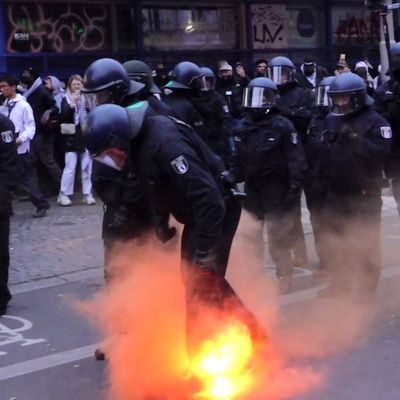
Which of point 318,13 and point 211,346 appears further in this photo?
point 318,13

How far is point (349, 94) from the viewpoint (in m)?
6.04

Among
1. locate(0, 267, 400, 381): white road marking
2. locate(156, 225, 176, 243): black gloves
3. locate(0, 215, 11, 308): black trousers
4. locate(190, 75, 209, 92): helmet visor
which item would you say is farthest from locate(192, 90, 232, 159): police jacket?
locate(156, 225, 176, 243): black gloves

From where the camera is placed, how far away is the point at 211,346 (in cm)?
438

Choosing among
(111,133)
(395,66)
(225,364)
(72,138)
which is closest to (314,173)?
(395,66)

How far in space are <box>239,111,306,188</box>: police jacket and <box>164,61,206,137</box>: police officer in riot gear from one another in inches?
41.6

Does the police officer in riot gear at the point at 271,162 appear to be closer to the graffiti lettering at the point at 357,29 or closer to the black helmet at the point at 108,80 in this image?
the black helmet at the point at 108,80

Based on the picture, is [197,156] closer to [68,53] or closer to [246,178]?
[246,178]

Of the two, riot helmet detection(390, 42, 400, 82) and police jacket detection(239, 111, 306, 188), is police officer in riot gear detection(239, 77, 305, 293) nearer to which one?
police jacket detection(239, 111, 306, 188)

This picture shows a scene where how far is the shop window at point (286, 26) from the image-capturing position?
612 inches

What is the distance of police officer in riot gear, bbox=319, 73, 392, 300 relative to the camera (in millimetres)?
6047

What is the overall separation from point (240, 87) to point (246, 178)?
219 inches

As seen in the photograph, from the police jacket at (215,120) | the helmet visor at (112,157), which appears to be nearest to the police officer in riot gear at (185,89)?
the police jacket at (215,120)

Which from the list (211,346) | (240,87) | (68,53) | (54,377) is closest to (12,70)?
(68,53)

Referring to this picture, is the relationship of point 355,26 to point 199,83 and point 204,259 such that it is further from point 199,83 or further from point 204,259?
point 204,259
